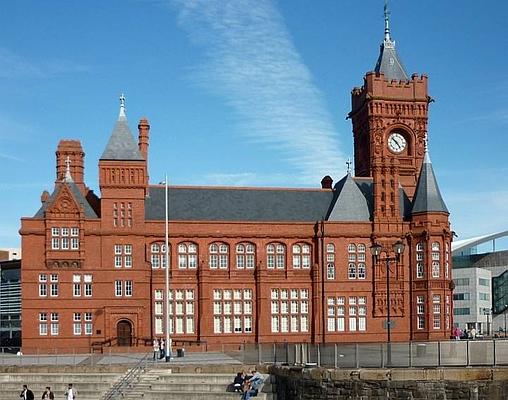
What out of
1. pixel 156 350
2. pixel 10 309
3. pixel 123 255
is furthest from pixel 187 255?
pixel 10 309

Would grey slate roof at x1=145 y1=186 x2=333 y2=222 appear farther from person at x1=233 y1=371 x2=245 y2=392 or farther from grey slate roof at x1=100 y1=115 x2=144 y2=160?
person at x1=233 y1=371 x2=245 y2=392

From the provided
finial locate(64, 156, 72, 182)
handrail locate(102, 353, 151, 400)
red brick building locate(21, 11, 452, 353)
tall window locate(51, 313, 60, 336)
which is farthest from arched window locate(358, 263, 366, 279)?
handrail locate(102, 353, 151, 400)

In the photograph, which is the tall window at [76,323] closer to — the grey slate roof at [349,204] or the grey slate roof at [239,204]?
the grey slate roof at [239,204]

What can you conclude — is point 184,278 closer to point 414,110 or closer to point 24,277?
point 24,277

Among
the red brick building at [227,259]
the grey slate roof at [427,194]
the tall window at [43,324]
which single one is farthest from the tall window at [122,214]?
the grey slate roof at [427,194]

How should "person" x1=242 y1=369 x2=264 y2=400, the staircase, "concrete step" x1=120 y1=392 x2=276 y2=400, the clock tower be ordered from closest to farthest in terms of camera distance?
1. "person" x1=242 y1=369 x2=264 y2=400
2. "concrete step" x1=120 y1=392 x2=276 y2=400
3. the staircase
4. the clock tower

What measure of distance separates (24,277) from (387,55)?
1694 inches

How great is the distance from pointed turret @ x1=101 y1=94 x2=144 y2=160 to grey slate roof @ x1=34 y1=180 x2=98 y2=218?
4.02m

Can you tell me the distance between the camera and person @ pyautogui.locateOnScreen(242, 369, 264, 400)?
39969mm

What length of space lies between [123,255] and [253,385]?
3012cm

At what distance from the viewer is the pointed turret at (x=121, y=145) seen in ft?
230

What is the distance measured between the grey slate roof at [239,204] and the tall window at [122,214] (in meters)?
2.07

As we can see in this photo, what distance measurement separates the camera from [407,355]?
39719mm

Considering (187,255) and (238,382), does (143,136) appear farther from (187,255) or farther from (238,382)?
(238,382)
